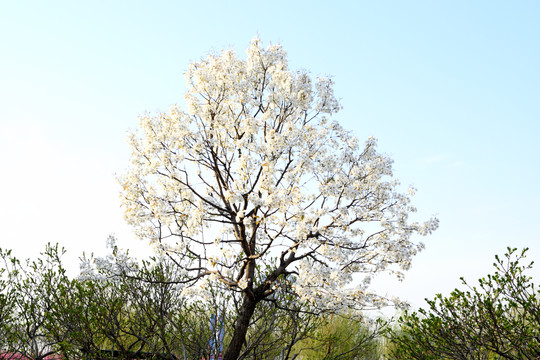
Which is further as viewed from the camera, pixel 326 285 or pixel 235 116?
pixel 235 116

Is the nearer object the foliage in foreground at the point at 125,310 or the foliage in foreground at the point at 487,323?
the foliage in foreground at the point at 487,323

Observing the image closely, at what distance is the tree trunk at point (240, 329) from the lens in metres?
9.03

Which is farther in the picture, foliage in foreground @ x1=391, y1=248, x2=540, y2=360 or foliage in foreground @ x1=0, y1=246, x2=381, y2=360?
foliage in foreground @ x1=0, y1=246, x2=381, y2=360

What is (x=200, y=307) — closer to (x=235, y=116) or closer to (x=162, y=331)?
(x=162, y=331)

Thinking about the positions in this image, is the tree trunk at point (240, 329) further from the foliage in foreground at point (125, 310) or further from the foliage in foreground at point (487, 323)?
the foliage in foreground at point (487, 323)

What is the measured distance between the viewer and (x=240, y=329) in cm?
906

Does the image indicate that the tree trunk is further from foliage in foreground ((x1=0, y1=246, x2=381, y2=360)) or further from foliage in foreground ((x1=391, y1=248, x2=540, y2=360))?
foliage in foreground ((x1=391, y1=248, x2=540, y2=360))

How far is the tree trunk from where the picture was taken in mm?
9031

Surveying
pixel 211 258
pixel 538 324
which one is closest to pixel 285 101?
pixel 211 258

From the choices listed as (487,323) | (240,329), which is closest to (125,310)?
(240,329)

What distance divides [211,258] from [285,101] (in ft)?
10.6

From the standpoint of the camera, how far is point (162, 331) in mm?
8562

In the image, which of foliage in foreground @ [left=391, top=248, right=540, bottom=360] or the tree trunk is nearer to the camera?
foliage in foreground @ [left=391, top=248, right=540, bottom=360]

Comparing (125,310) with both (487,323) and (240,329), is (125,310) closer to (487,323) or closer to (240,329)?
(240,329)
